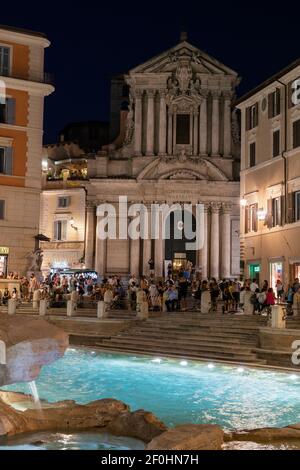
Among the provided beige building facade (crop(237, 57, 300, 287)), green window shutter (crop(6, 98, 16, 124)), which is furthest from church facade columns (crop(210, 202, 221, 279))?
green window shutter (crop(6, 98, 16, 124))

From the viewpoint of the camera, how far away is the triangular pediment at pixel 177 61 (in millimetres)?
47812

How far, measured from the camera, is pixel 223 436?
9766 millimetres

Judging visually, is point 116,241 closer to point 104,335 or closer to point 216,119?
point 216,119

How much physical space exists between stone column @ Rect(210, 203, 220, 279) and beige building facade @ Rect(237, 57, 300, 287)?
38.2 ft

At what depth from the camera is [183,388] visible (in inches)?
636

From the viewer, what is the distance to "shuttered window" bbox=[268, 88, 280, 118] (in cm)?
3212

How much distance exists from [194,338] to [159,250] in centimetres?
2470

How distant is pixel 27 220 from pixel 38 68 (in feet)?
30.1

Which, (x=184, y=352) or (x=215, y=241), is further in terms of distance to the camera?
(x=215, y=241)

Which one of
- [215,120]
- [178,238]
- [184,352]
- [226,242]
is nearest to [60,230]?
[178,238]

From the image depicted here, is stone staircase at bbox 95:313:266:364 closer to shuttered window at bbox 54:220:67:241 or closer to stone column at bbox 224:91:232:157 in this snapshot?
stone column at bbox 224:91:232:157

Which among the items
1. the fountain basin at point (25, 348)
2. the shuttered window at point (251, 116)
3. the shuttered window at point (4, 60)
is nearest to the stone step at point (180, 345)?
the fountain basin at point (25, 348)

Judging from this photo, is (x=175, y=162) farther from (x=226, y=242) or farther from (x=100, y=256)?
(x=100, y=256)

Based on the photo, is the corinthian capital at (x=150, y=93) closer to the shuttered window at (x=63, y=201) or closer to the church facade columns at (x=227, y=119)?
the church facade columns at (x=227, y=119)
